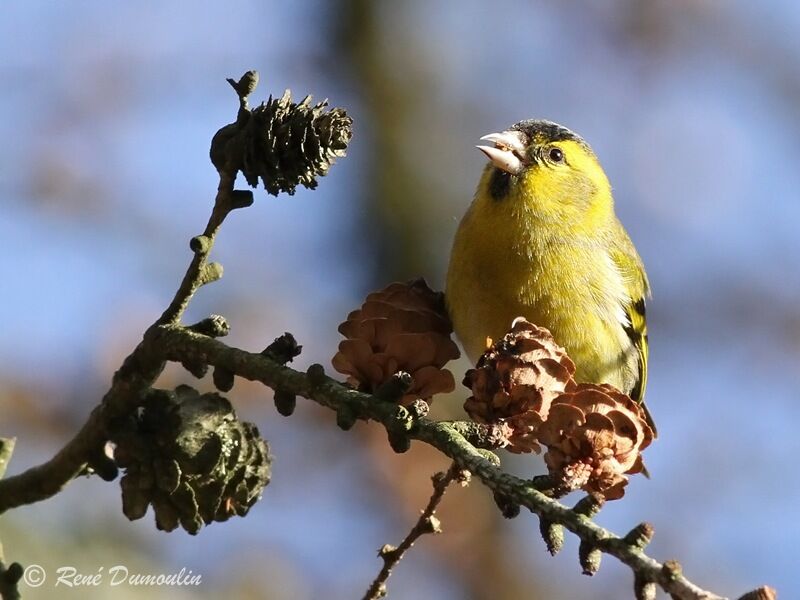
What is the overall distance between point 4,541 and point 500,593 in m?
3.82

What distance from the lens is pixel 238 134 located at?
6.64ft

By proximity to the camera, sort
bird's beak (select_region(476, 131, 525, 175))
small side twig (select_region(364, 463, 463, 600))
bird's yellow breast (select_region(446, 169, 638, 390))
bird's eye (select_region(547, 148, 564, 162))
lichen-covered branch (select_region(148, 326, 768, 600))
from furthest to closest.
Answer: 1. bird's eye (select_region(547, 148, 564, 162))
2. bird's beak (select_region(476, 131, 525, 175))
3. bird's yellow breast (select_region(446, 169, 638, 390))
4. small side twig (select_region(364, 463, 463, 600))
5. lichen-covered branch (select_region(148, 326, 768, 600))

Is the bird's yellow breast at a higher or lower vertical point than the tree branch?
higher

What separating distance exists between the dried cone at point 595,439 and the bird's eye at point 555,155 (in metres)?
2.51

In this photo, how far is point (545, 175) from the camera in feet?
13.7

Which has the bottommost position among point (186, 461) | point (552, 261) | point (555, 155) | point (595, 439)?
point (186, 461)

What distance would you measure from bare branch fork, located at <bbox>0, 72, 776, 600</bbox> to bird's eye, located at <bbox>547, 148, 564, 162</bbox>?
7.70 ft

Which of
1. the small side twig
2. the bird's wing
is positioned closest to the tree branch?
the small side twig

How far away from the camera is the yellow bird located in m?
3.46

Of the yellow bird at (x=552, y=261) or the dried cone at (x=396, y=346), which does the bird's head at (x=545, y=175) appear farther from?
the dried cone at (x=396, y=346)

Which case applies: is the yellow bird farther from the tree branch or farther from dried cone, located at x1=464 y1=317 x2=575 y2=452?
the tree branch

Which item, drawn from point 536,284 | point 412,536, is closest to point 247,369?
point 412,536

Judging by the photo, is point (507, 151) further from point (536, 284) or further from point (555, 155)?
point (536, 284)

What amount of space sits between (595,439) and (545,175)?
8.26 ft
